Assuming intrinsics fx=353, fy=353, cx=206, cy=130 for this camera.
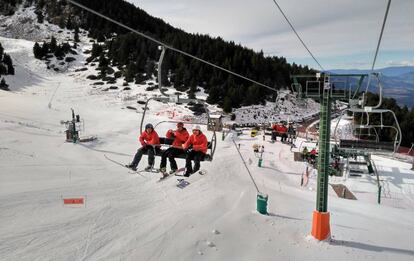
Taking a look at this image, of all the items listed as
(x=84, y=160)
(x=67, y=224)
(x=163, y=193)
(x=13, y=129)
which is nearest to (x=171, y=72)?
(x=13, y=129)

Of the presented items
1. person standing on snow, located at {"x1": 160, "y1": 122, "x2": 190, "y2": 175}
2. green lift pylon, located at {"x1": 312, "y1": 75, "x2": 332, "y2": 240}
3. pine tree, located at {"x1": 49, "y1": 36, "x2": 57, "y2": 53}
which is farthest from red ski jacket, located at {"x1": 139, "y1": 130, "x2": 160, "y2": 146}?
pine tree, located at {"x1": 49, "y1": 36, "x2": 57, "y2": 53}

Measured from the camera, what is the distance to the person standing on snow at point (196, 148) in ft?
38.7

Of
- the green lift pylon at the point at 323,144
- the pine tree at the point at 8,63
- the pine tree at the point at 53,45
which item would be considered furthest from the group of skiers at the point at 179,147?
the pine tree at the point at 53,45

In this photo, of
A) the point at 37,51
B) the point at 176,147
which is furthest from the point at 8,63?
the point at 176,147

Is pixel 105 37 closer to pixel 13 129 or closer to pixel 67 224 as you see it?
pixel 13 129

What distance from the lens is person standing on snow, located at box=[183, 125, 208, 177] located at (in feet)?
38.7

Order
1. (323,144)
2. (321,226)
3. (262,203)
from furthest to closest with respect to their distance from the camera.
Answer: (262,203), (321,226), (323,144)

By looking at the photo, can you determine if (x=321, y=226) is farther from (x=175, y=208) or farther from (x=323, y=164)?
(x=175, y=208)

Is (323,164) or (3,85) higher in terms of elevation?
(3,85)

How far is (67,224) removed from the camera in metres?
13.9

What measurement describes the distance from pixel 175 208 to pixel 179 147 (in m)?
4.85

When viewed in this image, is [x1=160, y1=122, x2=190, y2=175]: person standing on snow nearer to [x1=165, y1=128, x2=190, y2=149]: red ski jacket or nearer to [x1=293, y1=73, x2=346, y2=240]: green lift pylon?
[x1=165, y1=128, x2=190, y2=149]: red ski jacket

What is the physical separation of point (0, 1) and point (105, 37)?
3338 cm

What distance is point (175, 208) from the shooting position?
16.1m
